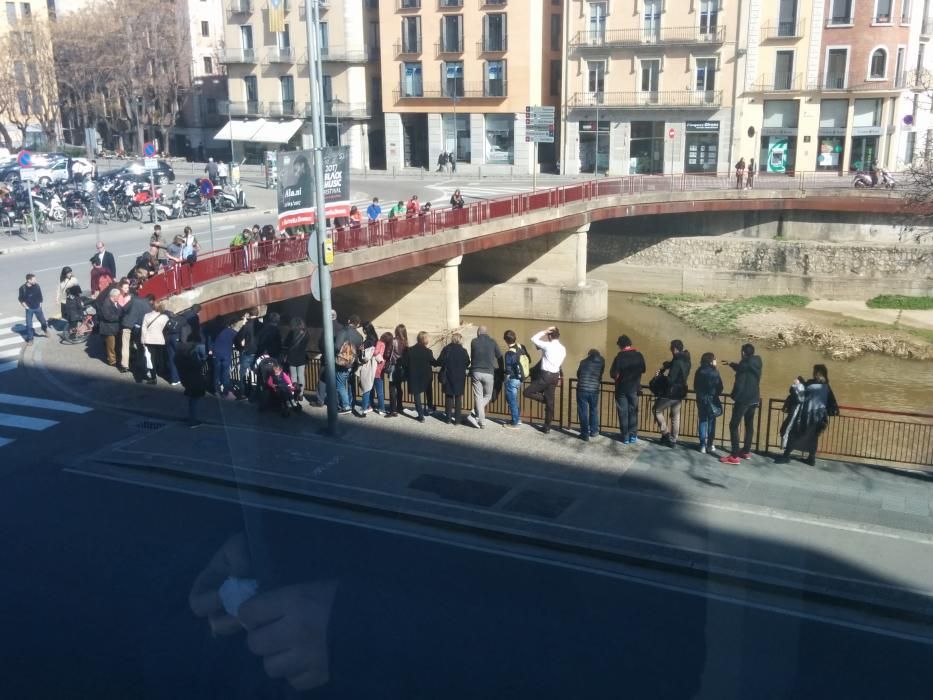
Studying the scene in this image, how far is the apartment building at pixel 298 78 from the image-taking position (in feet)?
185

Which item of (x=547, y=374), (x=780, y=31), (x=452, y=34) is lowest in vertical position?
(x=547, y=374)

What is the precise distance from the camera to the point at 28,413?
1429 cm

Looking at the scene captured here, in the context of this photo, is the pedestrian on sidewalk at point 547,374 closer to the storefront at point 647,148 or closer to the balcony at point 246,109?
the storefront at point 647,148

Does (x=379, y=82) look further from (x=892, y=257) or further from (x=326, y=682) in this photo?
(x=326, y=682)

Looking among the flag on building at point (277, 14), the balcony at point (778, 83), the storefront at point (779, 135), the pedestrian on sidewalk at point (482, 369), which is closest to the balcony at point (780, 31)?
the balcony at point (778, 83)

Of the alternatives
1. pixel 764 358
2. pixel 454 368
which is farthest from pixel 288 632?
pixel 764 358

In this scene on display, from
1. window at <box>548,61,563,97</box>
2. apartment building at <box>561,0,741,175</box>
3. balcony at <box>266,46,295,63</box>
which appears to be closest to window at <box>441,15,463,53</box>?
window at <box>548,61,563,97</box>

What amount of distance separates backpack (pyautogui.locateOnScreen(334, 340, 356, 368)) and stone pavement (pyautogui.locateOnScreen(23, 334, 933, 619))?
0.89m

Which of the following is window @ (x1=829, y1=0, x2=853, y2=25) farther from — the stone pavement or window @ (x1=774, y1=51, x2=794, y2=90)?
the stone pavement

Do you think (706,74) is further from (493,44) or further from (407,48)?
(407,48)

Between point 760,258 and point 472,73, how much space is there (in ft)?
76.2

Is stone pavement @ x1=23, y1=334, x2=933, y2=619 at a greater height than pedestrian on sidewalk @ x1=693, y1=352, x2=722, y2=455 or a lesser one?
lesser

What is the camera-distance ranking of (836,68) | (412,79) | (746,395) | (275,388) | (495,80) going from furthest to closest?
(412,79) → (495,80) → (836,68) → (275,388) → (746,395)

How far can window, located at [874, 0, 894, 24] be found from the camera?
48.0 meters
